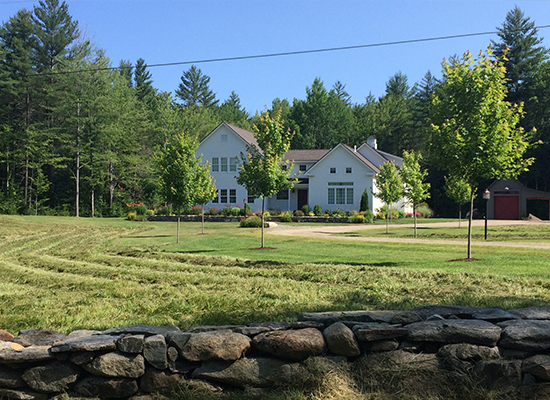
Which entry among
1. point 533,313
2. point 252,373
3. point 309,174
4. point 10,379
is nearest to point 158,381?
point 252,373

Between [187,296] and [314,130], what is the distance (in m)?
55.5

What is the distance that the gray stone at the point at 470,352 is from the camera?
395 cm

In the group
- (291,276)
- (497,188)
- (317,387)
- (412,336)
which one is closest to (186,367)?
(317,387)

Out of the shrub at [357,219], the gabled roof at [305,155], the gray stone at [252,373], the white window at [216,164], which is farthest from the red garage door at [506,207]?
the gray stone at [252,373]

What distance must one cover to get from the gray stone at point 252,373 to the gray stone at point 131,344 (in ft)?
1.65

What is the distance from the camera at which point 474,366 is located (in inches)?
155

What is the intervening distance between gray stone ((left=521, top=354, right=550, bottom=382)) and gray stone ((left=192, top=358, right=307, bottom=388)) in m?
1.74

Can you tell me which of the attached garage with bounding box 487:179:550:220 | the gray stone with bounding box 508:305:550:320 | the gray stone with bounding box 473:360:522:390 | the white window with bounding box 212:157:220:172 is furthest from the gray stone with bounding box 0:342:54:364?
the attached garage with bounding box 487:179:550:220

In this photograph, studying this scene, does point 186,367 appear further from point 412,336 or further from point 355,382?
point 412,336

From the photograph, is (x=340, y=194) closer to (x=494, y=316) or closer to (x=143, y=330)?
(x=494, y=316)

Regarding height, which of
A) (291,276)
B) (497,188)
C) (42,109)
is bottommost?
(291,276)

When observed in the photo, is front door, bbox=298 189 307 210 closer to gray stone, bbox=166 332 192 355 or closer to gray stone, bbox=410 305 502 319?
gray stone, bbox=410 305 502 319

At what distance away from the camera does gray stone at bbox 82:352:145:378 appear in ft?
13.0

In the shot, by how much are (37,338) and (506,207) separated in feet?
136
